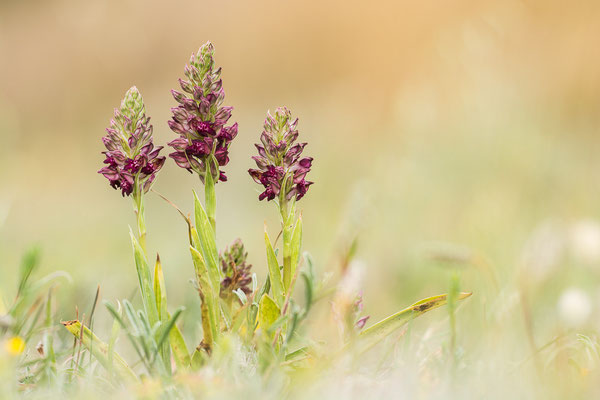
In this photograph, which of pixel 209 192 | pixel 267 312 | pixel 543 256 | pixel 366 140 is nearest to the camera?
pixel 543 256

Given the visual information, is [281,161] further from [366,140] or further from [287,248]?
[366,140]

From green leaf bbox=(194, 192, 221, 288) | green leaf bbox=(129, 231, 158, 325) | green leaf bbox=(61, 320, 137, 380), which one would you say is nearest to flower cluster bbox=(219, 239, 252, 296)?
green leaf bbox=(194, 192, 221, 288)

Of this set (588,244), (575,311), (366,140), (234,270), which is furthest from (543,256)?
(366,140)

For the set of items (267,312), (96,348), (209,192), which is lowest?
(96,348)

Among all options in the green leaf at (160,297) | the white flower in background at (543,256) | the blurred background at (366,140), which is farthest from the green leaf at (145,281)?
the white flower in background at (543,256)

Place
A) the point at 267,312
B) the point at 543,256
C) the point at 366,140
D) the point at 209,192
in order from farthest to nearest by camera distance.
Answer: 1. the point at 366,140
2. the point at 209,192
3. the point at 267,312
4. the point at 543,256

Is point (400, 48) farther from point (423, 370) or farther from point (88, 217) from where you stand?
point (423, 370)
